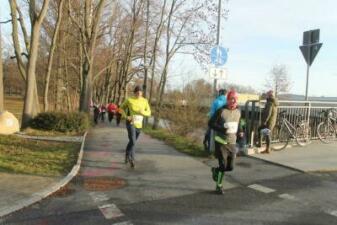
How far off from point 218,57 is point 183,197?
20.0ft

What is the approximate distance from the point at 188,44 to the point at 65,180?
86.0ft

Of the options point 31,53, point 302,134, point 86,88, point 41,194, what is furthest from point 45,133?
point 41,194

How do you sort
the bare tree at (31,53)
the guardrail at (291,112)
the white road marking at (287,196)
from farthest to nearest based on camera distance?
the bare tree at (31,53), the guardrail at (291,112), the white road marking at (287,196)

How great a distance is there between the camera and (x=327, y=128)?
16297 millimetres

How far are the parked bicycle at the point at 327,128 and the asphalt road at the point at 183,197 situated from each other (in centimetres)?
469

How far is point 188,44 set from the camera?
34781 mm

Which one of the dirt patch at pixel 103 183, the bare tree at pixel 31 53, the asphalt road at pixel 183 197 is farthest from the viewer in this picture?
the bare tree at pixel 31 53

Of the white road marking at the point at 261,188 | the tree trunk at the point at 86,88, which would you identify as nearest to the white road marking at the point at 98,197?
the white road marking at the point at 261,188

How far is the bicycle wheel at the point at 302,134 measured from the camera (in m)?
15.1

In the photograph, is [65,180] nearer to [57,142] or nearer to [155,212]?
[155,212]

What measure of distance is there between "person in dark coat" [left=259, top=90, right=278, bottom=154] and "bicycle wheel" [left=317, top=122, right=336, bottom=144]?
3117 mm

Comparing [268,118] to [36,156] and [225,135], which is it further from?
[36,156]

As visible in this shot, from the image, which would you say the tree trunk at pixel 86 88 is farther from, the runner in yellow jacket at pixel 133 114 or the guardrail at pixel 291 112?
the runner in yellow jacket at pixel 133 114

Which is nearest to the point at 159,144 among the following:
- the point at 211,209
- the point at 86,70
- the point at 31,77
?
the point at 31,77
